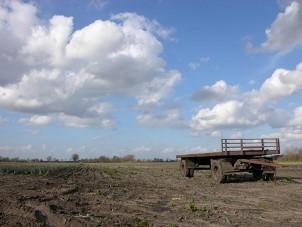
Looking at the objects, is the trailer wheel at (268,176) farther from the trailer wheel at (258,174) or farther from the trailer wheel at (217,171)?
the trailer wheel at (217,171)

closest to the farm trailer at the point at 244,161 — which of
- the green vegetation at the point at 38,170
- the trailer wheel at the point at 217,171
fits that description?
the trailer wheel at the point at 217,171

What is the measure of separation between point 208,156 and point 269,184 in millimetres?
3917

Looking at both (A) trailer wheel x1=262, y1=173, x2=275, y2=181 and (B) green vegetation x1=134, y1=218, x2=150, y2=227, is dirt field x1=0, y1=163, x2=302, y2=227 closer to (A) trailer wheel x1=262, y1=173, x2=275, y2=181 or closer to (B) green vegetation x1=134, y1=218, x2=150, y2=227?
(B) green vegetation x1=134, y1=218, x2=150, y2=227

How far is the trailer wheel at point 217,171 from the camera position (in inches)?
898

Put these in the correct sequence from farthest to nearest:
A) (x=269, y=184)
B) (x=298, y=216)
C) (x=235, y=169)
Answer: (x=235, y=169)
(x=269, y=184)
(x=298, y=216)

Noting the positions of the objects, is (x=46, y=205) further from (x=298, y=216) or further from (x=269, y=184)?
(x=269, y=184)

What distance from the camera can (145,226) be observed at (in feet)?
34.3

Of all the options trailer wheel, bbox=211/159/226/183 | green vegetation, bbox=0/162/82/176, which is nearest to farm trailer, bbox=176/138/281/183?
trailer wheel, bbox=211/159/226/183

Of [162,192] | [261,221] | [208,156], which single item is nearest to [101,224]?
[261,221]

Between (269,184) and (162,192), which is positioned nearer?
(162,192)

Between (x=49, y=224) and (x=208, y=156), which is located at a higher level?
(x=208, y=156)

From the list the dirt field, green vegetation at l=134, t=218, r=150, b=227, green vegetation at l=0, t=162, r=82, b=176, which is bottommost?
green vegetation at l=134, t=218, r=150, b=227

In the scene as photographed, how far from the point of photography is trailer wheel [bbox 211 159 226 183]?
22.8 meters

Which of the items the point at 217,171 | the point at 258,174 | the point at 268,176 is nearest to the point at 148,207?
the point at 217,171
